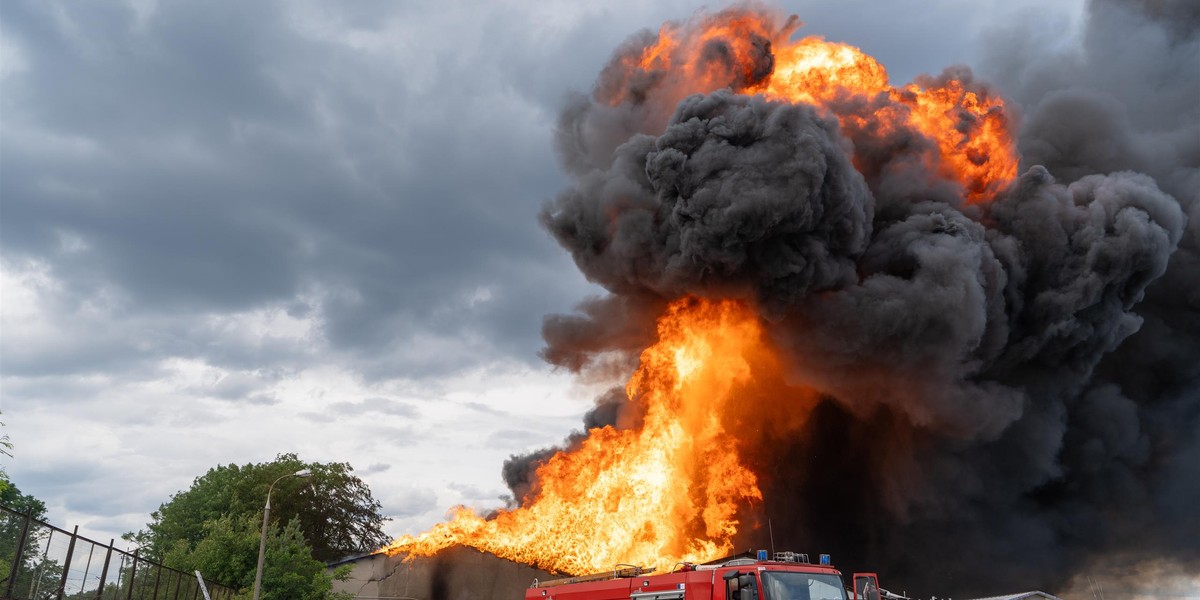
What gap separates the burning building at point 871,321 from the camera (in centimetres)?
2852

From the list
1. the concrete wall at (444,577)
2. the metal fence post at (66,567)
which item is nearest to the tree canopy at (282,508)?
the concrete wall at (444,577)

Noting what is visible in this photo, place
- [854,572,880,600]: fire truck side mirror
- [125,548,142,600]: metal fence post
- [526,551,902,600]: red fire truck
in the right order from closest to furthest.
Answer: [854,572,880,600]: fire truck side mirror < [526,551,902,600]: red fire truck < [125,548,142,600]: metal fence post

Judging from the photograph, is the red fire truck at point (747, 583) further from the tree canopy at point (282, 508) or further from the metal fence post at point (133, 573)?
the tree canopy at point (282, 508)

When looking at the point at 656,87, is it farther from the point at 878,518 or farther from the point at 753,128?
the point at 878,518

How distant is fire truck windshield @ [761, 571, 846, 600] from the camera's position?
1492 centimetres

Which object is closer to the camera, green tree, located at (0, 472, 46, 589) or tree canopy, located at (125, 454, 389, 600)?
green tree, located at (0, 472, 46, 589)

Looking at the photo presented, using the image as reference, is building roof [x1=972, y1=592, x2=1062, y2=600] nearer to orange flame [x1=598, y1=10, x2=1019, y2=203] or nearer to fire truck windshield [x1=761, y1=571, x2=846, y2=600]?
orange flame [x1=598, y1=10, x2=1019, y2=203]

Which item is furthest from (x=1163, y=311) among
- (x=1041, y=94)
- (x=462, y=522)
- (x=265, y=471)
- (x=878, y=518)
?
(x=265, y=471)

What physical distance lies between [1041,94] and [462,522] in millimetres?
34892

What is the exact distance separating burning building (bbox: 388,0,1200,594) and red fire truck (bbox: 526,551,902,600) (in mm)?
13207

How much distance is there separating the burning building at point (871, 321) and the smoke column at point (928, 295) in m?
0.10

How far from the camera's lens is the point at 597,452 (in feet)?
110

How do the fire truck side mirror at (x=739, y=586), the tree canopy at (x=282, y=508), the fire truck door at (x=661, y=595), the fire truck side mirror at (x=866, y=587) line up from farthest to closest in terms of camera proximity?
the tree canopy at (x=282, y=508) → the fire truck door at (x=661, y=595) → the fire truck side mirror at (x=739, y=586) → the fire truck side mirror at (x=866, y=587)

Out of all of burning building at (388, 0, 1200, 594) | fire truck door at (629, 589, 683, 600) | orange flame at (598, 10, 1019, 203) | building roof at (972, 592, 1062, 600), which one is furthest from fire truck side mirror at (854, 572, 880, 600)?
building roof at (972, 592, 1062, 600)
